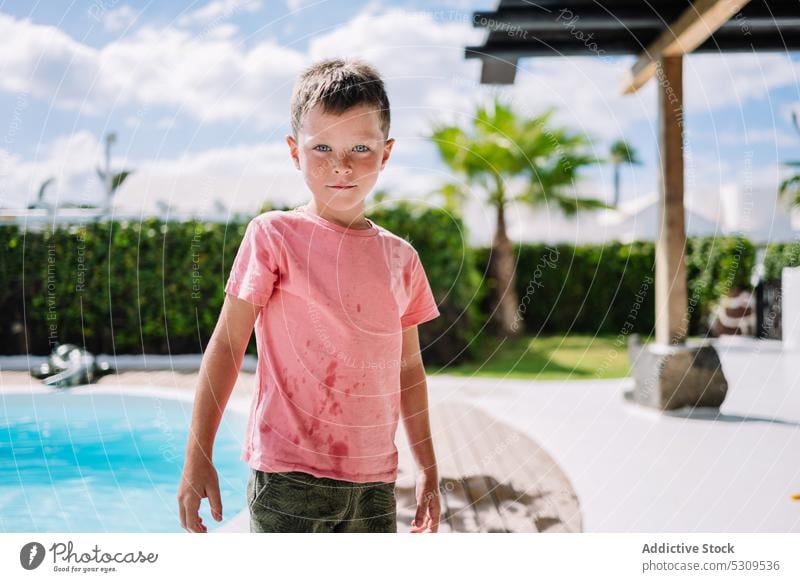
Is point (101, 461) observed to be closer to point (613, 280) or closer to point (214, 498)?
point (214, 498)

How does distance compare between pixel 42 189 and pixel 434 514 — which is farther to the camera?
pixel 42 189

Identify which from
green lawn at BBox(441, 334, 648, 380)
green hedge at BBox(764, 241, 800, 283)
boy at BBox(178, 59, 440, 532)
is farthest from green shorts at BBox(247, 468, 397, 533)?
green hedge at BBox(764, 241, 800, 283)

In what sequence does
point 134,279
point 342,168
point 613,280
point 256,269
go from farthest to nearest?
point 613,280, point 134,279, point 342,168, point 256,269

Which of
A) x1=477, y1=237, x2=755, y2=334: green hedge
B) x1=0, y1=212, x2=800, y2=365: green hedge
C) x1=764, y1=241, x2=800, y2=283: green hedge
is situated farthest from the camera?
x1=477, y1=237, x2=755, y2=334: green hedge

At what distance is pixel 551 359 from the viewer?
25.1 ft

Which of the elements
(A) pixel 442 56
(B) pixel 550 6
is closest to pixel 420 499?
(A) pixel 442 56

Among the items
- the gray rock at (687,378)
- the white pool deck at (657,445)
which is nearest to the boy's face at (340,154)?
the white pool deck at (657,445)

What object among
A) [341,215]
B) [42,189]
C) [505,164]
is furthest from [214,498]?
[505,164]

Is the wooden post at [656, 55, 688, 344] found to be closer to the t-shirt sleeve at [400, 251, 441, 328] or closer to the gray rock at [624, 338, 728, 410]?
the gray rock at [624, 338, 728, 410]

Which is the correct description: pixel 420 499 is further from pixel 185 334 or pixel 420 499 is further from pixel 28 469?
pixel 185 334

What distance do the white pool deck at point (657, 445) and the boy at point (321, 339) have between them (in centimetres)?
124

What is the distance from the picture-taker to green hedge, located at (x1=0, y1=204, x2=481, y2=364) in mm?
5852

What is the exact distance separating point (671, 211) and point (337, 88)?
126 inches

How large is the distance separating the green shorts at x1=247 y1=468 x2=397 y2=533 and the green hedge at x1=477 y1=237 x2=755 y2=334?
732 cm
